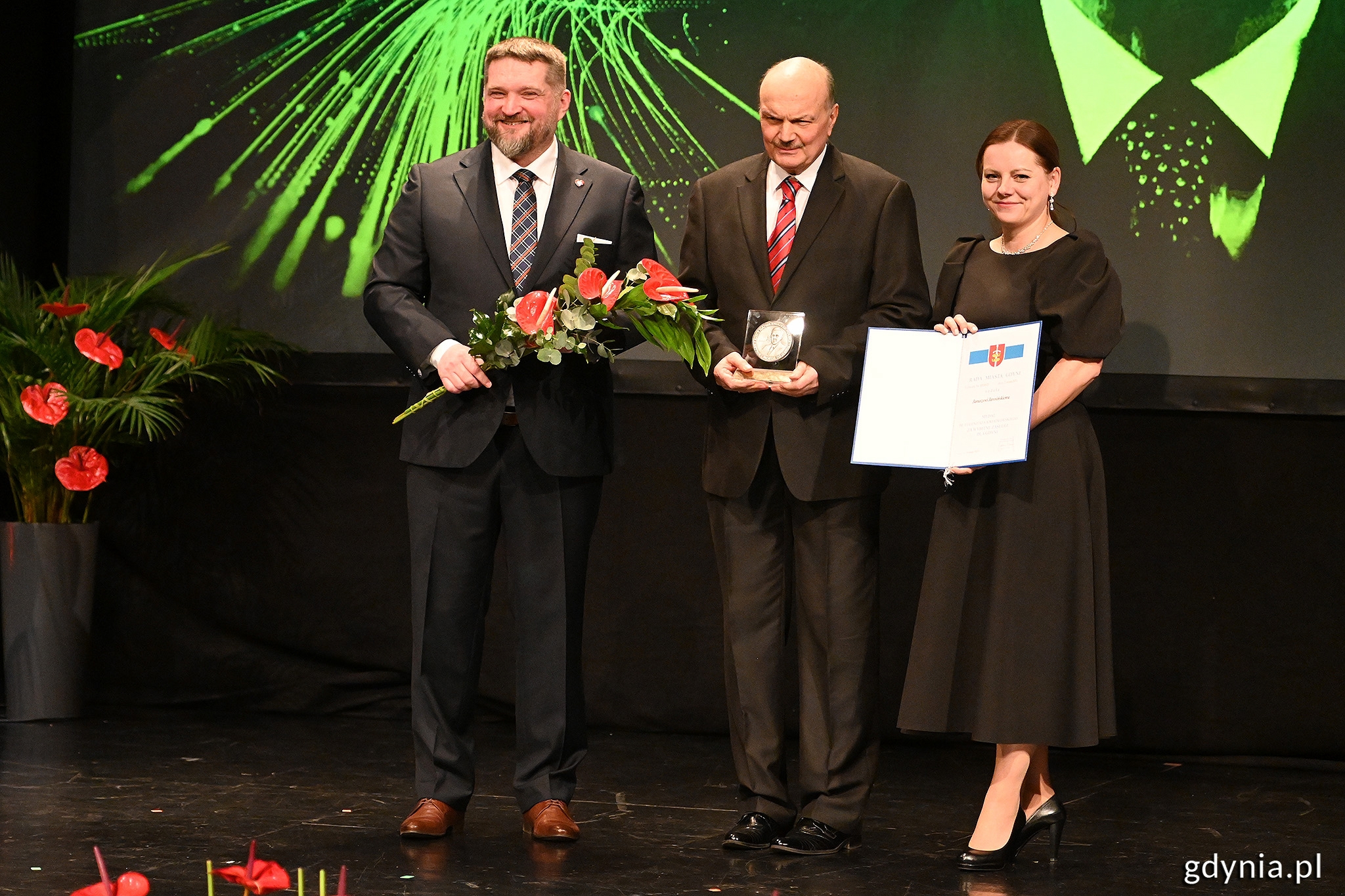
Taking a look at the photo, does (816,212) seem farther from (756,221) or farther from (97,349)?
(97,349)

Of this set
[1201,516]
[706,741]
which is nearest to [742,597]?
[706,741]

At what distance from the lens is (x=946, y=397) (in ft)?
10.7

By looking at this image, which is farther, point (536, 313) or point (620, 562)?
point (620, 562)

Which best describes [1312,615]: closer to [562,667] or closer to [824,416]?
[824,416]

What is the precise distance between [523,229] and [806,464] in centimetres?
88

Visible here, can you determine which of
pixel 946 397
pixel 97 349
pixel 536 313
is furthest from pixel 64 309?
pixel 946 397

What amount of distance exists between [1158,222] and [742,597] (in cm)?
210

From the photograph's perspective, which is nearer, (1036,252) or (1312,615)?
(1036,252)

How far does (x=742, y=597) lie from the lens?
3406 millimetres

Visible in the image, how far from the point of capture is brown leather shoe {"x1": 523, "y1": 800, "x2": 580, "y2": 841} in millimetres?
3418

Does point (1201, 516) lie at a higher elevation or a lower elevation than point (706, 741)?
higher

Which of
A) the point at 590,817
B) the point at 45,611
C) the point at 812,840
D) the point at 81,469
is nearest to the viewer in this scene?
the point at 812,840

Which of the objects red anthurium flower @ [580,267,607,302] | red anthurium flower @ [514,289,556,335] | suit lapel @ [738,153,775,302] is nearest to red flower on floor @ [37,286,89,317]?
red anthurium flower @ [514,289,556,335]

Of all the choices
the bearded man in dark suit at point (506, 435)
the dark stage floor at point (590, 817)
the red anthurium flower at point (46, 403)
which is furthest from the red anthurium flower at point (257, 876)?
the red anthurium flower at point (46, 403)
